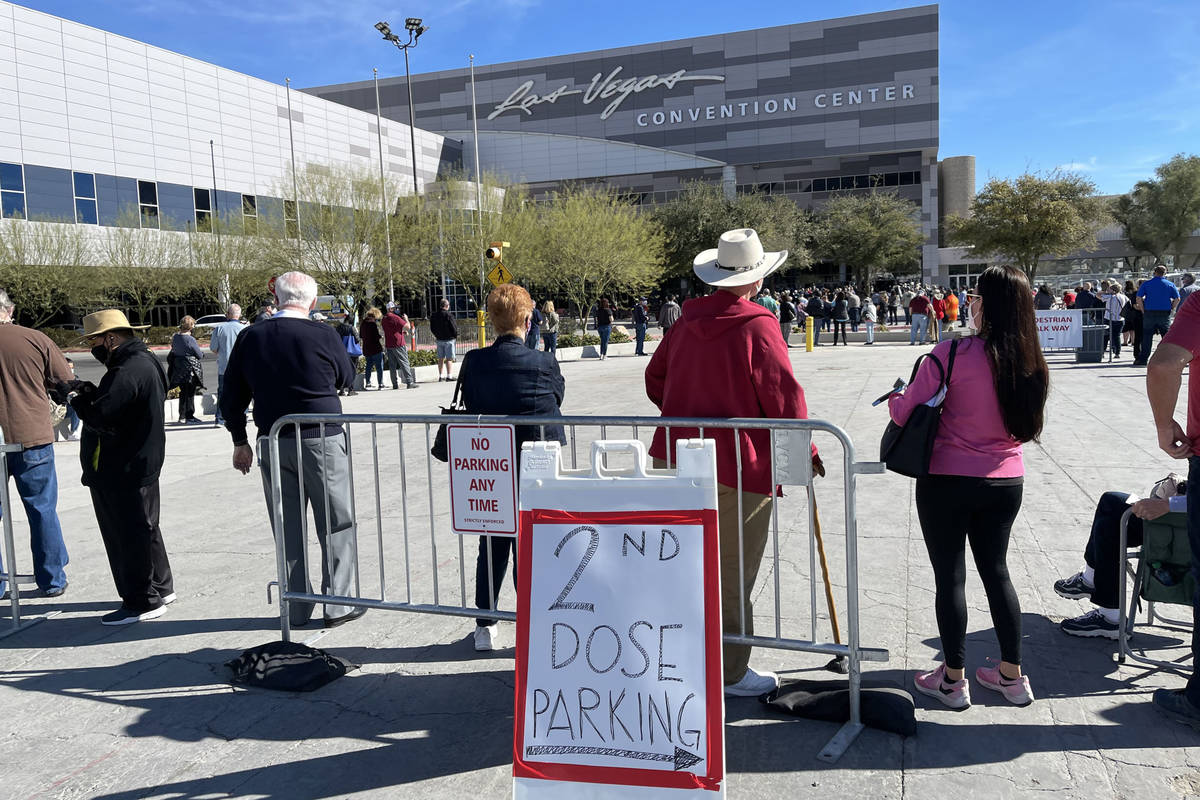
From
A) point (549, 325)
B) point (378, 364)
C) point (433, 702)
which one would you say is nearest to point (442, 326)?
point (378, 364)

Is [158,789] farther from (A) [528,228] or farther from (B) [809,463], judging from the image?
(A) [528,228]

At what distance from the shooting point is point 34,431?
212 inches

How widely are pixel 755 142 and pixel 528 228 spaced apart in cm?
3754

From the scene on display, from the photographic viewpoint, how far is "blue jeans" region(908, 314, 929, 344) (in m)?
26.6

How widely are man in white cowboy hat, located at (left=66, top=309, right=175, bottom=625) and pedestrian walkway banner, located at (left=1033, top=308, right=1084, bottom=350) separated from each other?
19.3 m

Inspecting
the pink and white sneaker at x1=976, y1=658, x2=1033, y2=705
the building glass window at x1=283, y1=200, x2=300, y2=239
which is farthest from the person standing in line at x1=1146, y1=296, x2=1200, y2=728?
the building glass window at x1=283, y1=200, x2=300, y2=239

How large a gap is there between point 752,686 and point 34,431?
15.3 feet

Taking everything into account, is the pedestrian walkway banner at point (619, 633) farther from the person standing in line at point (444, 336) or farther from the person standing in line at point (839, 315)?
the person standing in line at point (839, 315)

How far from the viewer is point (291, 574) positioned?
4672 millimetres

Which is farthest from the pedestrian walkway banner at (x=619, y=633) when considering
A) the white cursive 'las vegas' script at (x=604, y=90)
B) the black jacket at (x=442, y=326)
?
the white cursive 'las vegas' script at (x=604, y=90)

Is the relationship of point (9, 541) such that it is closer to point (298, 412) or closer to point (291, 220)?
point (298, 412)

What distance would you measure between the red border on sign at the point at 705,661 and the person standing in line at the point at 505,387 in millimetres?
1432

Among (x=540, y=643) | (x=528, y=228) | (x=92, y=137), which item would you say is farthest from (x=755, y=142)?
(x=540, y=643)

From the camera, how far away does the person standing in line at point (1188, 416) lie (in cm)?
327
